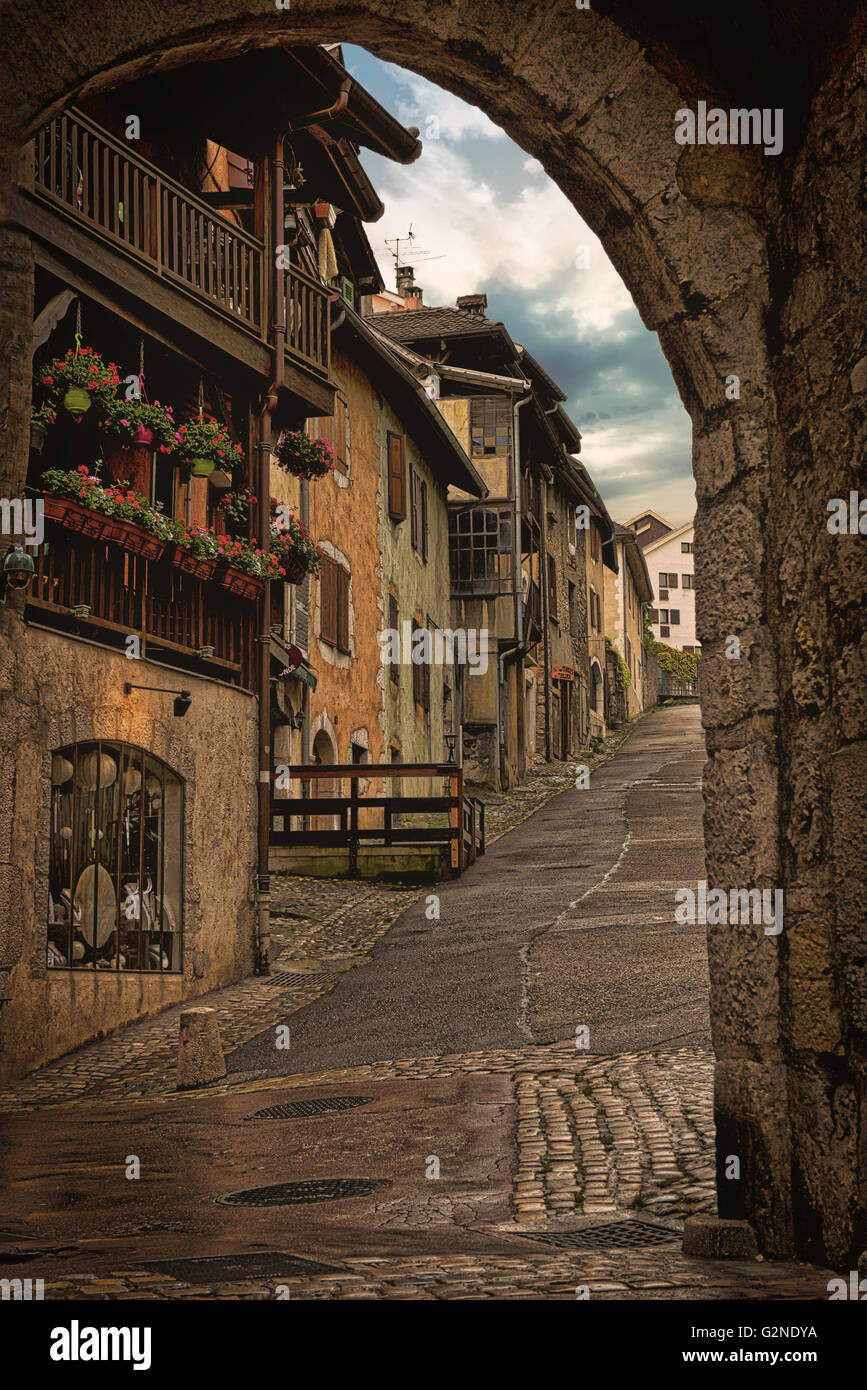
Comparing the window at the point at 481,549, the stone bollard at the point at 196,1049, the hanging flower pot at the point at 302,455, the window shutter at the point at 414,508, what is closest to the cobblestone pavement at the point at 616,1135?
→ the stone bollard at the point at 196,1049

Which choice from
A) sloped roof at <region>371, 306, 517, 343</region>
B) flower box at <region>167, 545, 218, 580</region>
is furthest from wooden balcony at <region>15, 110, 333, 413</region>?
sloped roof at <region>371, 306, 517, 343</region>

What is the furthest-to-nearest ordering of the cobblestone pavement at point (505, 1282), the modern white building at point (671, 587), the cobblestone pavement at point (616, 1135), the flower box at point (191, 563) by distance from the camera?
the modern white building at point (671, 587), the flower box at point (191, 563), the cobblestone pavement at point (616, 1135), the cobblestone pavement at point (505, 1282)

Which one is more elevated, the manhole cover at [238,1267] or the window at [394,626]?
the window at [394,626]

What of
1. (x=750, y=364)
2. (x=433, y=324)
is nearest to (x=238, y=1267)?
(x=750, y=364)

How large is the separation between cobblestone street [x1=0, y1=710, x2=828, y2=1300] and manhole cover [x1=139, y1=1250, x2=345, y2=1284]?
13mm

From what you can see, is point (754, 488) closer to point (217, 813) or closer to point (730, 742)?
point (730, 742)

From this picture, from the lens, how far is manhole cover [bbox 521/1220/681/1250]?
155 inches

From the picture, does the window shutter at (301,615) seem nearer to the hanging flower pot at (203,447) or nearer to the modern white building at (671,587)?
the hanging flower pot at (203,447)

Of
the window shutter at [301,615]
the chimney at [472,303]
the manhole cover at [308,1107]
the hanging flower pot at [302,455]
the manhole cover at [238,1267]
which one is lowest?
the manhole cover at [308,1107]

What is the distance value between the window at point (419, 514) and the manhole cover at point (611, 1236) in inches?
750

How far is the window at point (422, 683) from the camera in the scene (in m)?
23.1

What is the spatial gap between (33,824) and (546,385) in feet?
77.0

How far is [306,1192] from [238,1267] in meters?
1.51

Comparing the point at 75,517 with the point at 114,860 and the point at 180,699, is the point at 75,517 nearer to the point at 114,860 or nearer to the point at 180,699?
the point at 180,699
